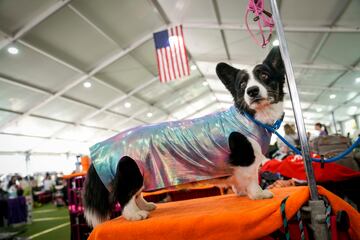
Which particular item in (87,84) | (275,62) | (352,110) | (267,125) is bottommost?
(267,125)

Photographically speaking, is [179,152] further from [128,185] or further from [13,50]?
[13,50]

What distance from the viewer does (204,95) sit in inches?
690

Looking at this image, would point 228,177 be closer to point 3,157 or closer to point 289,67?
point 289,67

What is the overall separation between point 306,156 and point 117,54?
27.2 ft

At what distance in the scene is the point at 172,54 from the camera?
7207 mm

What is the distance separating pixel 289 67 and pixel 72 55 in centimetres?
799

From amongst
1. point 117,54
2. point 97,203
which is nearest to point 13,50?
point 117,54

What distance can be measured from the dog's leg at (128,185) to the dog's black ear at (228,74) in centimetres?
71

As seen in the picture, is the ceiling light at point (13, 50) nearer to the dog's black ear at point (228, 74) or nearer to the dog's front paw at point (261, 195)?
the dog's black ear at point (228, 74)

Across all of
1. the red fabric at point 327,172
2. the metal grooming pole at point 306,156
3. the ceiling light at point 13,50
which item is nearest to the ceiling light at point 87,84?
the ceiling light at point 13,50

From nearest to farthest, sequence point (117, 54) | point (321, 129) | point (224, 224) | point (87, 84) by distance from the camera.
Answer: point (224, 224) → point (321, 129) → point (117, 54) → point (87, 84)

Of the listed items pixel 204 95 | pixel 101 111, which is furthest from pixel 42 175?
pixel 204 95

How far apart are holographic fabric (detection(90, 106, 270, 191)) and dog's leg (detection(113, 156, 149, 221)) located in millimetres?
32

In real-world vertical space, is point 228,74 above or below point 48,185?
above
